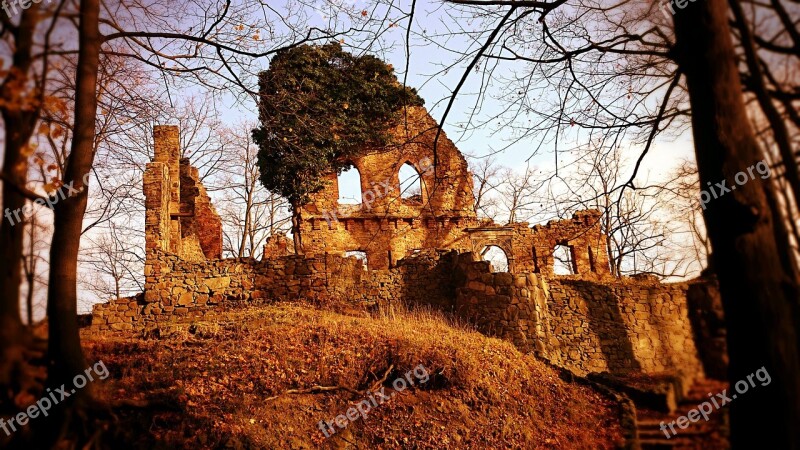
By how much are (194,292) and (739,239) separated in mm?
14819

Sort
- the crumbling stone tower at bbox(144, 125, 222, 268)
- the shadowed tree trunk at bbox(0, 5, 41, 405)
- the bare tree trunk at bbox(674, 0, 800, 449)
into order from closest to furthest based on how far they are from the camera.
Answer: the bare tree trunk at bbox(674, 0, 800, 449)
the shadowed tree trunk at bbox(0, 5, 41, 405)
the crumbling stone tower at bbox(144, 125, 222, 268)

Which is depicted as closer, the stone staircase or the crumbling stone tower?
the stone staircase

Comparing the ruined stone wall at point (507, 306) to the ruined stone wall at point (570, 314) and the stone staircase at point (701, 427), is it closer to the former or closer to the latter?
the ruined stone wall at point (570, 314)

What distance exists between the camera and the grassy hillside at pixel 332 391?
26.3 feet

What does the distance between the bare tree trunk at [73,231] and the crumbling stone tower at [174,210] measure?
1092 cm

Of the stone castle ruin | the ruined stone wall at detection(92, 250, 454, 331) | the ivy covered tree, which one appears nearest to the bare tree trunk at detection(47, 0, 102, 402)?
the stone castle ruin

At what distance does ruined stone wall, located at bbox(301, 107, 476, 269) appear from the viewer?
23266 mm

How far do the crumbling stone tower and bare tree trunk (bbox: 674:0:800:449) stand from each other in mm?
15038

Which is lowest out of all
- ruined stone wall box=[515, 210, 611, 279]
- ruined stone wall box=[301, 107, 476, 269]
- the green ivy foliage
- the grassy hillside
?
the grassy hillside

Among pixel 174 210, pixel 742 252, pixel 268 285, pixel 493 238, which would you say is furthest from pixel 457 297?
pixel 742 252

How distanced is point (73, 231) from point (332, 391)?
5321 mm

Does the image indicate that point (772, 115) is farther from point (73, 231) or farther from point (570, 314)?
point (570, 314)

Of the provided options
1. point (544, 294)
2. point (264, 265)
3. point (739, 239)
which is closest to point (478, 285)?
point (544, 294)

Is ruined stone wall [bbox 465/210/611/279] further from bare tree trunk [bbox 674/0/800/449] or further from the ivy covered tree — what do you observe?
bare tree trunk [bbox 674/0/800/449]
